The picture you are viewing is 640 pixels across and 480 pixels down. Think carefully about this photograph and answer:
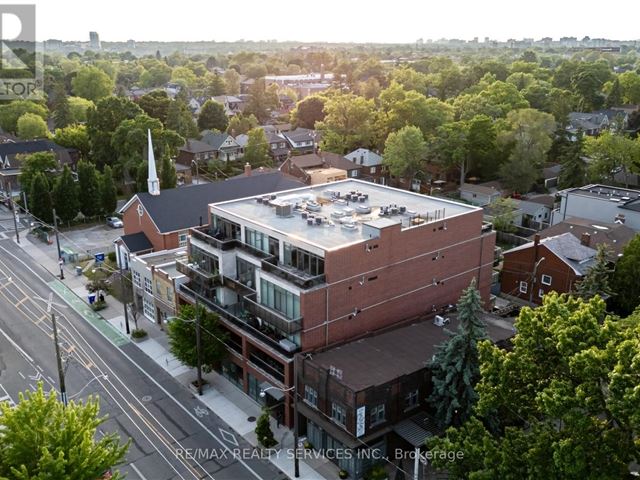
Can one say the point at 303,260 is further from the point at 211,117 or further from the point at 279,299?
the point at 211,117

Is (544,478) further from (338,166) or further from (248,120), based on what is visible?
(248,120)

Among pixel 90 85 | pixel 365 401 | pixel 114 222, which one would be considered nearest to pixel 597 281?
pixel 365 401

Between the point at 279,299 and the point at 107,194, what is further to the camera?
the point at 107,194

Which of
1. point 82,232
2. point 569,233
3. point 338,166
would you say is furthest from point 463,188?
point 82,232

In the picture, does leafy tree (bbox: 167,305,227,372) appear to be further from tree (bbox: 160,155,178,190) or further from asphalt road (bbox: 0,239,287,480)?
tree (bbox: 160,155,178,190)

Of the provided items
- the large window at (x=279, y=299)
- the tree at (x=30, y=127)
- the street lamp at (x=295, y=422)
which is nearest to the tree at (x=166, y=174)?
the large window at (x=279, y=299)
